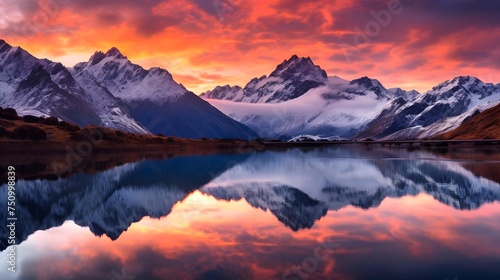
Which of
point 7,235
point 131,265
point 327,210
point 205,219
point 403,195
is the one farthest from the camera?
point 403,195

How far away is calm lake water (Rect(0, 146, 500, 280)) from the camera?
3028 centimetres

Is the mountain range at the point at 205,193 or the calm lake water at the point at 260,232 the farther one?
the mountain range at the point at 205,193

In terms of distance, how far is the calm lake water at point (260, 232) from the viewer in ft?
99.3

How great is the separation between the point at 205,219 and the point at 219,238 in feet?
35.0

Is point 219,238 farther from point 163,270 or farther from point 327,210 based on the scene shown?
point 327,210

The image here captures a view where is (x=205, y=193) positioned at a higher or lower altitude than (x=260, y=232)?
higher

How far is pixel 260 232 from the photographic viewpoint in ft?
140

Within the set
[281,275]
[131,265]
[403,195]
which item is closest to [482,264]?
[281,275]

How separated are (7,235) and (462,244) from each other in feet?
123

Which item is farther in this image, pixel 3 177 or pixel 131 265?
pixel 3 177

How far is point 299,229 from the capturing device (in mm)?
42906

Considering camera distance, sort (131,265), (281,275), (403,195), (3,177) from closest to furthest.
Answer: (281,275), (131,265), (403,195), (3,177)

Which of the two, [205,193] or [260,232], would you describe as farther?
[205,193]

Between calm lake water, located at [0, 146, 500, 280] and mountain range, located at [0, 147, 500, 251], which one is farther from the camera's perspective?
mountain range, located at [0, 147, 500, 251]
